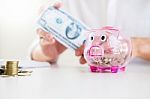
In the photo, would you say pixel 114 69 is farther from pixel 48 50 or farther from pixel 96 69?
pixel 48 50

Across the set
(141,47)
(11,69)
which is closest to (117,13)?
(141,47)

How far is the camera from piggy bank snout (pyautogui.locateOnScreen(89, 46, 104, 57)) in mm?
676

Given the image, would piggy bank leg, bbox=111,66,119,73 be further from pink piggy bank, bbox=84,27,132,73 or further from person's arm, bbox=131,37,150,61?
person's arm, bbox=131,37,150,61

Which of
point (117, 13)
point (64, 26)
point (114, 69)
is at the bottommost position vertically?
point (114, 69)

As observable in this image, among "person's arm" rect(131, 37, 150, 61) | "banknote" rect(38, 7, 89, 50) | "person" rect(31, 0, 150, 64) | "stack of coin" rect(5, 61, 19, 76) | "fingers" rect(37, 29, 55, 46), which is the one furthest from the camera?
"person" rect(31, 0, 150, 64)

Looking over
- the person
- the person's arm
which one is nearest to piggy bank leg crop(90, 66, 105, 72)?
the person's arm

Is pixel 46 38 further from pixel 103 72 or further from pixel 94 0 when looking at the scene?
pixel 94 0

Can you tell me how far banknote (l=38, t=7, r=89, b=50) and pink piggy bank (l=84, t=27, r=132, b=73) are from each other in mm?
32

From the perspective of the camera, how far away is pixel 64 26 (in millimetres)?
751

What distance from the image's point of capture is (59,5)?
2.54 ft

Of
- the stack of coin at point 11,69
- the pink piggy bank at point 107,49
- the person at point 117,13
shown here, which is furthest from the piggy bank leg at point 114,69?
the person at point 117,13

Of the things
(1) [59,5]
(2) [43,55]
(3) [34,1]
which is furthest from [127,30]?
(3) [34,1]

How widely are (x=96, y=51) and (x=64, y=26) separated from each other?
0.12 m

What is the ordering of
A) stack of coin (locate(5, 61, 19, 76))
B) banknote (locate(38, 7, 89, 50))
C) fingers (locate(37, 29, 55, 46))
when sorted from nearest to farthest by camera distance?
stack of coin (locate(5, 61, 19, 76)) < banknote (locate(38, 7, 89, 50)) < fingers (locate(37, 29, 55, 46))
